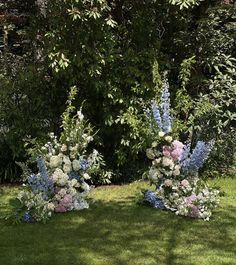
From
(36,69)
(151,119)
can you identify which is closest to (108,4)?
(36,69)

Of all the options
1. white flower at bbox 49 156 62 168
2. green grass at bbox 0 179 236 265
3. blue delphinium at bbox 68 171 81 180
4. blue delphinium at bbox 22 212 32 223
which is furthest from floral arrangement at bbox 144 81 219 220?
blue delphinium at bbox 22 212 32 223

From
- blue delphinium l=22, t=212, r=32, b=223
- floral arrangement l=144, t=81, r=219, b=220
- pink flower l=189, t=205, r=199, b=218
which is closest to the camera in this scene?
blue delphinium l=22, t=212, r=32, b=223

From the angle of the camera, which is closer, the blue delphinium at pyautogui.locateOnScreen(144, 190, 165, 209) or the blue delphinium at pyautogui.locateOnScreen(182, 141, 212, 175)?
the blue delphinium at pyautogui.locateOnScreen(182, 141, 212, 175)

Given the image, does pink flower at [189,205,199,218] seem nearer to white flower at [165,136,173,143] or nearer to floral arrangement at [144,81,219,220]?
floral arrangement at [144,81,219,220]

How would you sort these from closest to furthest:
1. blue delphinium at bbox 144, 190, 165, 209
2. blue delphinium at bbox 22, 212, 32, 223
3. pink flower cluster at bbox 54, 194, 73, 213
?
blue delphinium at bbox 22, 212, 32, 223, pink flower cluster at bbox 54, 194, 73, 213, blue delphinium at bbox 144, 190, 165, 209

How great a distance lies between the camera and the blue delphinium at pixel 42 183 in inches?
252

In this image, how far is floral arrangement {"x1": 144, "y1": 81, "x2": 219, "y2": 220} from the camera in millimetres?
6434

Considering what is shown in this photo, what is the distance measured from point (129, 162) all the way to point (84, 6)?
7.99 feet

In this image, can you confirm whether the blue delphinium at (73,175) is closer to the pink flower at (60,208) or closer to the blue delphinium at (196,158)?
the pink flower at (60,208)

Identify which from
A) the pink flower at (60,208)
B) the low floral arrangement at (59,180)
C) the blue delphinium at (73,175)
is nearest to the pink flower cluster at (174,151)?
the low floral arrangement at (59,180)

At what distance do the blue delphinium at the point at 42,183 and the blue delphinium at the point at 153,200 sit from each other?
3.80ft

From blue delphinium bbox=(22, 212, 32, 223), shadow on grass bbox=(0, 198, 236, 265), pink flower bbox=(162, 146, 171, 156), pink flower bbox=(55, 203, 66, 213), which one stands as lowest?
shadow on grass bbox=(0, 198, 236, 265)

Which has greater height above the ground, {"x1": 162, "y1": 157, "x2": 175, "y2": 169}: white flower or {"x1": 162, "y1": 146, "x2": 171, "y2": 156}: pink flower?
{"x1": 162, "y1": 146, "x2": 171, "y2": 156}: pink flower

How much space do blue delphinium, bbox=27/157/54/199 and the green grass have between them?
325mm
